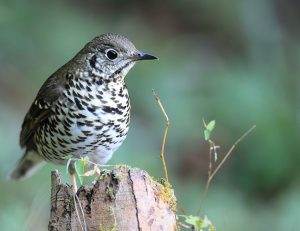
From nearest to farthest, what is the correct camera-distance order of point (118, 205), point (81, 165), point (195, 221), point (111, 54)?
point (118, 205), point (195, 221), point (81, 165), point (111, 54)

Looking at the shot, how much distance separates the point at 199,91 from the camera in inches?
336

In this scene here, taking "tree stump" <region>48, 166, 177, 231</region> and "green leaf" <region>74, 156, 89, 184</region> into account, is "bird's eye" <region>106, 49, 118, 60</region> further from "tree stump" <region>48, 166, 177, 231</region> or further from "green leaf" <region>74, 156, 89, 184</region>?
"tree stump" <region>48, 166, 177, 231</region>

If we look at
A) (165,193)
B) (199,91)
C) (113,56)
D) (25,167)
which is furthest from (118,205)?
(199,91)

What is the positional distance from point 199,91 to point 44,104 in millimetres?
4018

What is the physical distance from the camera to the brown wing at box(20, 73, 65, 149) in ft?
15.1

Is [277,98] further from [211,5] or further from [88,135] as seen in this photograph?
[88,135]

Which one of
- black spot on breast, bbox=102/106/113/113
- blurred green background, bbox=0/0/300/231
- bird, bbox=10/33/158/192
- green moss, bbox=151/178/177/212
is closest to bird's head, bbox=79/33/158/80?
bird, bbox=10/33/158/192

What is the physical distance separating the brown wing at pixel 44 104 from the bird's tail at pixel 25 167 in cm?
48

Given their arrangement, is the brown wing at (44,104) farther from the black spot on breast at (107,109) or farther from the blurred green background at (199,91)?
the blurred green background at (199,91)

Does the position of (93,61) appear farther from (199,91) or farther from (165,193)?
(199,91)

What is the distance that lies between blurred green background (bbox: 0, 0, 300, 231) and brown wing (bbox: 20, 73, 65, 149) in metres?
0.88

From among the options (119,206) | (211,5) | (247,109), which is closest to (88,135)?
(119,206)

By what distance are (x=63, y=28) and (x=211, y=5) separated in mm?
2280

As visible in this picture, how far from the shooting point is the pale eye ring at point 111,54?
4508 mm
